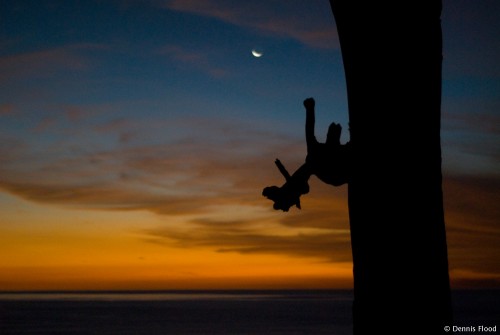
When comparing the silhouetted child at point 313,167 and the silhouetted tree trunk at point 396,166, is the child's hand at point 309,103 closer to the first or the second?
the silhouetted child at point 313,167

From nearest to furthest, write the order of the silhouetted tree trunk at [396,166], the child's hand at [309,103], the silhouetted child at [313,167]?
the silhouetted tree trunk at [396,166] < the silhouetted child at [313,167] < the child's hand at [309,103]

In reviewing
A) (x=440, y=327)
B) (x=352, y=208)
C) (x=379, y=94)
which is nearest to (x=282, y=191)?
(x=352, y=208)

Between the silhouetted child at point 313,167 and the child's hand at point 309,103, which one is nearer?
the silhouetted child at point 313,167

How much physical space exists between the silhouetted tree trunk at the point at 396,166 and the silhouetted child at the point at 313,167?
197 mm

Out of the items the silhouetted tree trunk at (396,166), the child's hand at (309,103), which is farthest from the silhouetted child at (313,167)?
the silhouetted tree trunk at (396,166)

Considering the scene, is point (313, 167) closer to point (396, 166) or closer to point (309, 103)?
point (309, 103)

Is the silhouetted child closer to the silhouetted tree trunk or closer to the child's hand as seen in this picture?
the child's hand

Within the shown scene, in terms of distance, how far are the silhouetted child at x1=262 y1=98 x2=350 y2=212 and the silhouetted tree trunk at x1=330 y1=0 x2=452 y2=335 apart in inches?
7.8

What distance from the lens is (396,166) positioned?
231 centimetres

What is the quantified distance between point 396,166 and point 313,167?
60cm

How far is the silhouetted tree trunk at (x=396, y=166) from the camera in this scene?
2238 mm

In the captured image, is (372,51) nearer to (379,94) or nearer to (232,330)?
(379,94)

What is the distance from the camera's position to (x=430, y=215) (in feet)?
7.48

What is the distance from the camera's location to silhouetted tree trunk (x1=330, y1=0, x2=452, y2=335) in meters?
2.24
